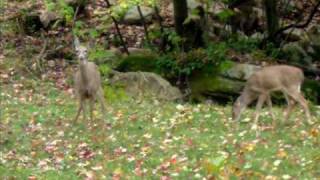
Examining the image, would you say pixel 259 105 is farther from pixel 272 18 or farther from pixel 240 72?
pixel 272 18

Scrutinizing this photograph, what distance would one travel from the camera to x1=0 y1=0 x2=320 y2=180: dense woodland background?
987 centimetres

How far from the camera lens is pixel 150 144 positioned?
11.0m

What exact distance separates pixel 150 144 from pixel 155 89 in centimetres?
Answer: 572

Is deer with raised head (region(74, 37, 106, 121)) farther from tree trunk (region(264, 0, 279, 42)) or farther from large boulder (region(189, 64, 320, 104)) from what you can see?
tree trunk (region(264, 0, 279, 42))

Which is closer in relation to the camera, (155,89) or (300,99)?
(300,99)

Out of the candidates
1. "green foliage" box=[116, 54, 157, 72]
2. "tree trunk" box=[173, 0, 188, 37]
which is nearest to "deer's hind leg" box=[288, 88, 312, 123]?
"green foliage" box=[116, 54, 157, 72]

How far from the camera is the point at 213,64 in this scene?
1761cm

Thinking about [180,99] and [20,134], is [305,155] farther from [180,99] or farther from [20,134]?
[180,99]

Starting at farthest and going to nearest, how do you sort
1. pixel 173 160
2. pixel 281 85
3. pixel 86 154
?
pixel 281 85 → pixel 86 154 → pixel 173 160

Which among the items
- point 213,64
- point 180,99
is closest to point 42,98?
point 180,99

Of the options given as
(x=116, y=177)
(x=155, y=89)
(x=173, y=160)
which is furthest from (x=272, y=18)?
(x=116, y=177)

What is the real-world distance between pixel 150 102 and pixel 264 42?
207 inches

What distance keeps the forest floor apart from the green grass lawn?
0.04 ft

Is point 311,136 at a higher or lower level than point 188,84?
higher
